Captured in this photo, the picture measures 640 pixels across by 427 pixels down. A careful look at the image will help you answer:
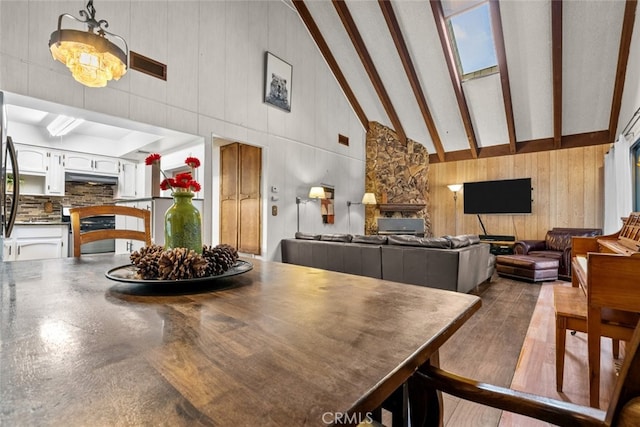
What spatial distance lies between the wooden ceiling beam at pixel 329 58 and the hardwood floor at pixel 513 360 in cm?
526

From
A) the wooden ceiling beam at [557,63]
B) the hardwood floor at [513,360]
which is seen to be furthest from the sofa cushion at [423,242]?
the wooden ceiling beam at [557,63]

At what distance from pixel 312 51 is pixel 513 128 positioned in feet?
14.6

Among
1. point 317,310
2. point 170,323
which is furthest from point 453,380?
point 170,323

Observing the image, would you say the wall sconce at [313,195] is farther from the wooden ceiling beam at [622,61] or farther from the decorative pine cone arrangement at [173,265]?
the wooden ceiling beam at [622,61]

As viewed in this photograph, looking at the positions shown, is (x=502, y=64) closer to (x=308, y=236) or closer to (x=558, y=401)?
(x=308, y=236)

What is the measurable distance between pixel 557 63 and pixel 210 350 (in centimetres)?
645

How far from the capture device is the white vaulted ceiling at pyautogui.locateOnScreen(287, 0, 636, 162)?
4500 mm

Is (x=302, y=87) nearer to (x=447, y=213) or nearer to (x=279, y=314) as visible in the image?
(x=447, y=213)

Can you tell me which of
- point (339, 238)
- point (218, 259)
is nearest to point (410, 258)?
point (339, 238)

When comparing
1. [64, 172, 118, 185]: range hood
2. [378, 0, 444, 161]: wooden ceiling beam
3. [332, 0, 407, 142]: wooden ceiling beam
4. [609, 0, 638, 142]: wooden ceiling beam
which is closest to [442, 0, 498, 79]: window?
[378, 0, 444, 161]: wooden ceiling beam

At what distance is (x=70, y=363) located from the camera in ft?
1.50

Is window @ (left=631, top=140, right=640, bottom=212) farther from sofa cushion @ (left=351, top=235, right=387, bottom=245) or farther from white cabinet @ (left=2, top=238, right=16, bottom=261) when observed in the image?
white cabinet @ (left=2, top=238, right=16, bottom=261)

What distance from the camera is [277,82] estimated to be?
17.3 ft

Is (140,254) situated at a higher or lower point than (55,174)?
lower
